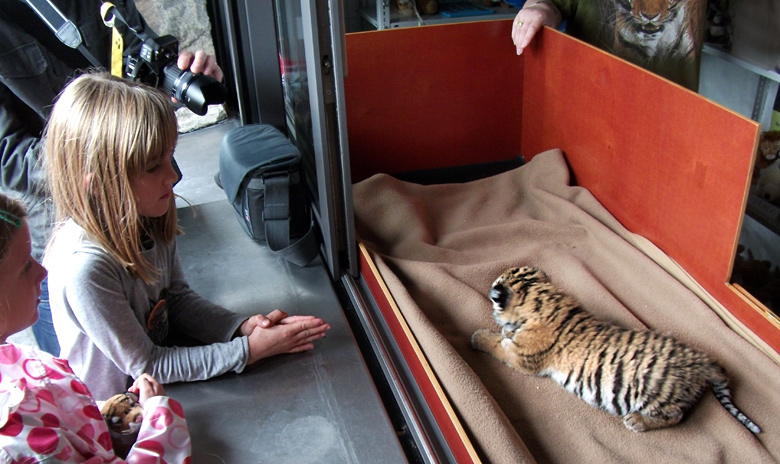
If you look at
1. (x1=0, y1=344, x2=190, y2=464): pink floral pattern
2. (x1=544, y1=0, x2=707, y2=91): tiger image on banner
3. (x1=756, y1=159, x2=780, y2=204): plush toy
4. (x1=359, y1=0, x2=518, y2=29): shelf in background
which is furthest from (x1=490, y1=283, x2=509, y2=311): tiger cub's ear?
(x1=359, y1=0, x2=518, y2=29): shelf in background

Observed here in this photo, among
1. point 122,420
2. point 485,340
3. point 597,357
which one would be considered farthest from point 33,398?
point 597,357

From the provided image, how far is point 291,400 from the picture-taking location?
1303 mm

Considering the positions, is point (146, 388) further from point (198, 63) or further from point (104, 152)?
point (198, 63)

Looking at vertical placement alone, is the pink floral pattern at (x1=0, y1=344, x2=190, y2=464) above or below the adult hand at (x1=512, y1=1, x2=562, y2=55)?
below

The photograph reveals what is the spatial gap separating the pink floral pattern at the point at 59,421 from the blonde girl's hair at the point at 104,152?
272mm

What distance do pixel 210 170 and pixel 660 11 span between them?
178 cm

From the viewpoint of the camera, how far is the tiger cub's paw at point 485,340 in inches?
55.9

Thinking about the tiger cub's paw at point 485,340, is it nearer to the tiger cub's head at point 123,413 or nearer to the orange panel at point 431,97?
the tiger cub's head at point 123,413

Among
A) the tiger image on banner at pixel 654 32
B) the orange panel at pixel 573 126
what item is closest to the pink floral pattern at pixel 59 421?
the orange panel at pixel 573 126

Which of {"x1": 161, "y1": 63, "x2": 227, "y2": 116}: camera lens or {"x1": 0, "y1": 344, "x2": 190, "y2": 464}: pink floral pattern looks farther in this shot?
{"x1": 161, "y1": 63, "x2": 227, "y2": 116}: camera lens

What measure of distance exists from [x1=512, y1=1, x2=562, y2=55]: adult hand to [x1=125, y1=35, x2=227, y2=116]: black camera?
1005 millimetres

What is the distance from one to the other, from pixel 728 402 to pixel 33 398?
4.03 feet

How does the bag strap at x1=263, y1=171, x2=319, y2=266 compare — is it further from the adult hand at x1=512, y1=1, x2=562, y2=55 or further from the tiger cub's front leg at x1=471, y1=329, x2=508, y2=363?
the adult hand at x1=512, y1=1, x2=562, y2=55

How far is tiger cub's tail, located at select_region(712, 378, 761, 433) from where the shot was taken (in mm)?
1193
